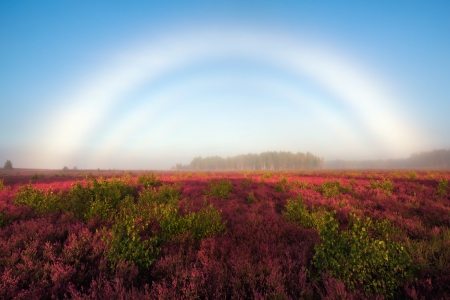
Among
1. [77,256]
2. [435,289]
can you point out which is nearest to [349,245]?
[435,289]

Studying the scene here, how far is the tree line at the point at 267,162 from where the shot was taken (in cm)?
14388

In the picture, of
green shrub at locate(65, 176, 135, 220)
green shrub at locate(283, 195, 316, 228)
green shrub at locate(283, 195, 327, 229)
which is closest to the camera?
green shrub at locate(283, 195, 327, 229)

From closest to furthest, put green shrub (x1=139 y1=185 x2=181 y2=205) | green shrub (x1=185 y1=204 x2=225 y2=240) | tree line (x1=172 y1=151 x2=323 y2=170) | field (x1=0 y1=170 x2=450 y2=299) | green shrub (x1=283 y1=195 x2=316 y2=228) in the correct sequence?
field (x1=0 y1=170 x2=450 y2=299), green shrub (x1=185 y1=204 x2=225 y2=240), green shrub (x1=283 y1=195 x2=316 y2=228), green shrub (x1=139 y1=185 x2=181 y2=205), tree line (x1=172 y1=151 x2=323 y2=170)

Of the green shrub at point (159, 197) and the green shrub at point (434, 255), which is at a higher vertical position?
the green shrub at point (159, 197)

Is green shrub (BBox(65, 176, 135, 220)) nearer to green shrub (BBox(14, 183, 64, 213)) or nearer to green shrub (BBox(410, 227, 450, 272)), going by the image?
green shrub (BBox(14, 183, 64, 213))

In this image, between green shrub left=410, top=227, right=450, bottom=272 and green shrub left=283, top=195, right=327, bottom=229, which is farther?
green shrub left=283, top=195, right=327, bottom=229

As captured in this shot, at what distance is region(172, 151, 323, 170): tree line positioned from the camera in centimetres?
14388

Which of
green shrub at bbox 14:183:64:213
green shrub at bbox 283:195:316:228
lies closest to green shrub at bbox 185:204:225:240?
green shrub at bbox 283:195:316:228

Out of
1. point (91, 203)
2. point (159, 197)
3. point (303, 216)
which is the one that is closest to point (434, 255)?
point (303, 216)

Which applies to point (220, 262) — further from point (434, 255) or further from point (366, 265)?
point (434, 255)

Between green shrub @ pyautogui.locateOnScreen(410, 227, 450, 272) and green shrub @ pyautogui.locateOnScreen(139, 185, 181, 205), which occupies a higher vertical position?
green shrub @ pyautogui.locateOnScreen(139, 185, 181, 205)

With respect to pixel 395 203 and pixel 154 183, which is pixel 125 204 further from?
pixel 395 203

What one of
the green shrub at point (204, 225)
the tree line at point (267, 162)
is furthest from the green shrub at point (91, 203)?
the tree line at point (267, 162)

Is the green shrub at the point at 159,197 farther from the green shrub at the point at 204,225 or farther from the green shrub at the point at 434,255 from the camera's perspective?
the green shrub at the point at 434,255
